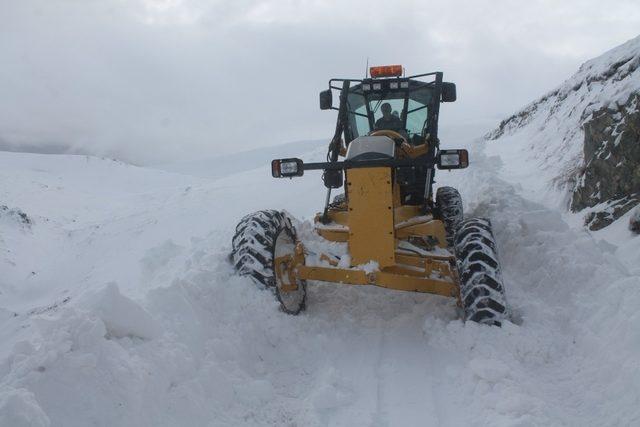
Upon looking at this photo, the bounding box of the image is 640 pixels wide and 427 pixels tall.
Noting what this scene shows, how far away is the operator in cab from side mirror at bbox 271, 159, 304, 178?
61.3 inches

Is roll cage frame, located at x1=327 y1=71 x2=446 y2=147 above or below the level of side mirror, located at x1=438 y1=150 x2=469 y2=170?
above

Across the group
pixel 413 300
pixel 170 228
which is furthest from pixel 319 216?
pixel 170 228

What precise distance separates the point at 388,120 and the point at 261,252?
2.45 m

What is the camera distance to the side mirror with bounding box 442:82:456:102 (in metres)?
6.03

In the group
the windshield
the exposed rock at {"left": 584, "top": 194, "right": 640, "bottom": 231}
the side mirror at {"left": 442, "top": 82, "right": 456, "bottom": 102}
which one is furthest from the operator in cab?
the exposed rock at {"left": 584, "top": 194, "right": 640, "bottom": 231}

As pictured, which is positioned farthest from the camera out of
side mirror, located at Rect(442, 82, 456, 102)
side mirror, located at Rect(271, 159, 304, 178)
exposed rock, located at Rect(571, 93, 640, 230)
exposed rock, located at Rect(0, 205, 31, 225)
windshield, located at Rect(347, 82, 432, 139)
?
exposed rock, located at Rect(0, 205, 31, 225)

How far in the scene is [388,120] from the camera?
630 cm

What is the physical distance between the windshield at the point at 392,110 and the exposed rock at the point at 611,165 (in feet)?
6.93

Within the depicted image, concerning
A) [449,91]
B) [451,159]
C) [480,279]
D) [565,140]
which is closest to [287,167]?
[451,159]

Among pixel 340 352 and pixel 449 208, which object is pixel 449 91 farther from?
pixel 340 352

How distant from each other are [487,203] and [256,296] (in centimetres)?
400

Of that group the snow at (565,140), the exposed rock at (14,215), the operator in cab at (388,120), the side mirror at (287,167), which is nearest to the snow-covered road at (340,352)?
the side mirror at (287,167)

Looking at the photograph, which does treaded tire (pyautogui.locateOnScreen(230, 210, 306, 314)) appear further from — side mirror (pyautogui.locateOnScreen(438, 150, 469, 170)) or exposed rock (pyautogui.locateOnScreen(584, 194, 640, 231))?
exposed rock (pyautogui.locateOnScreen(584, 194, 640, 231))

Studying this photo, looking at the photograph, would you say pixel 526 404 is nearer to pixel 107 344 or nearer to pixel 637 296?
pixel 637 296
